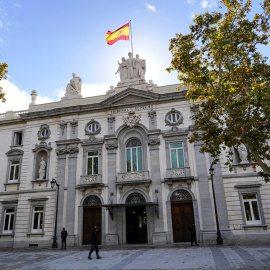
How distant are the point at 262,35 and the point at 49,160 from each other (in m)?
21.6

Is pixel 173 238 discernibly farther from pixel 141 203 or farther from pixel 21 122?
pixel 21 122

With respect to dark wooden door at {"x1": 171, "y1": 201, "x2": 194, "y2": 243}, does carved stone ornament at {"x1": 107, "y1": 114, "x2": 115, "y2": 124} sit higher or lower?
higher

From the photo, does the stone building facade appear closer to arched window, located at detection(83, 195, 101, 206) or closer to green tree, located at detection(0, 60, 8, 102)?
arched window, located at detection(83, 195, 101, 206)

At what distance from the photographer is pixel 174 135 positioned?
24.4 meters

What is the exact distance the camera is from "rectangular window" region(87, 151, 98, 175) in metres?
25.6

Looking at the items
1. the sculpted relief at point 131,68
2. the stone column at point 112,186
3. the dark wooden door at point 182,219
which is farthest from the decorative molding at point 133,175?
the sculpted relief at point 131,68

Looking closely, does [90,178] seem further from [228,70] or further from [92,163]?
[228,70]

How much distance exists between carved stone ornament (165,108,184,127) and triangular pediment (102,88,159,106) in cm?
209

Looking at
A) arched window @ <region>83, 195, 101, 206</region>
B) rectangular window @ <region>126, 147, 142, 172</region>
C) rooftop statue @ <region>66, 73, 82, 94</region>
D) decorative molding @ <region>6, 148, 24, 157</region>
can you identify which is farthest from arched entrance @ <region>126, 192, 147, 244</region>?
rooftop statue @ <region>66, 73, 82, 94</region>

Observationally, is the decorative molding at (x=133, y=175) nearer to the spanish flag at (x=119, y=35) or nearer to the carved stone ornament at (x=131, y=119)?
the carved stone ornament at (x=131, y=119)

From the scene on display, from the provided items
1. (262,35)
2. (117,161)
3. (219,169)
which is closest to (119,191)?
(117,161)

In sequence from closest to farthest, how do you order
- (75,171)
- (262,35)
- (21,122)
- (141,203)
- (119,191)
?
(262,35)
(141,203)
(119,191)
(75,171)
(21,122)

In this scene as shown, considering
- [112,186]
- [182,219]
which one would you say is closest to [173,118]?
[112,186]

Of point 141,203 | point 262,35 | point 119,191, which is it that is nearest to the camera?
point 262,35
